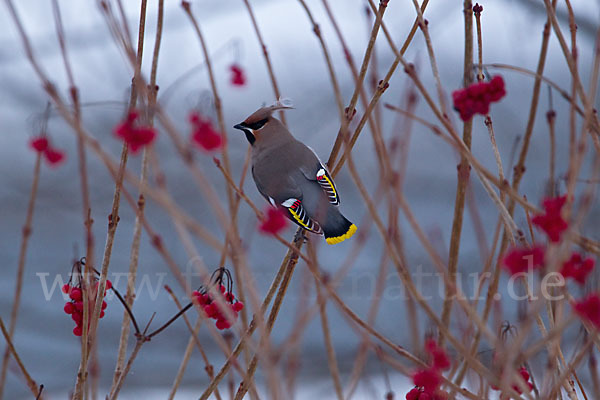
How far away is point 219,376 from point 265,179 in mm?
669

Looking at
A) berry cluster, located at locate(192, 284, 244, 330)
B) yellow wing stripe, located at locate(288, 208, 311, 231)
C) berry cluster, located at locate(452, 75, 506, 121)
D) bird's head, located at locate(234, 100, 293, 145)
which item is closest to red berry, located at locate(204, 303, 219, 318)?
berry cluster, located at locate(192, 284, 244, 330)

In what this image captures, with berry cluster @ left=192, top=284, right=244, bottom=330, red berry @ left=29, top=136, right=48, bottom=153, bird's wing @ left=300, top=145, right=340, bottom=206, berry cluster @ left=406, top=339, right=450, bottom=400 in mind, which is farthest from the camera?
bird's wing @ left=300, top=145, right=340, bottom=206

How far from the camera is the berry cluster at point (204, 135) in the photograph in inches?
33.4

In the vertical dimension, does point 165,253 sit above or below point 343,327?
below

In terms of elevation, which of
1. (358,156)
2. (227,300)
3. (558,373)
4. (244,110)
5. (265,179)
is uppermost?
(244,110)

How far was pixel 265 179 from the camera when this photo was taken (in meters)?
1.74

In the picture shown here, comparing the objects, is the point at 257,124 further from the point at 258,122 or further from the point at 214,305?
the point at 214,305

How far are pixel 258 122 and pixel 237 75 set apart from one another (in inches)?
16.2

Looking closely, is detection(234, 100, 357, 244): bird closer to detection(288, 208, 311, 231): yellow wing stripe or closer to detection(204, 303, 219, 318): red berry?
detection(288, 208, 311, 231): yellow wing stripe

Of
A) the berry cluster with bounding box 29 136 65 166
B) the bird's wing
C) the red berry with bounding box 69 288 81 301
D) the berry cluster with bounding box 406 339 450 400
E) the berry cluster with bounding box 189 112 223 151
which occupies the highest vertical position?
the bird's wing

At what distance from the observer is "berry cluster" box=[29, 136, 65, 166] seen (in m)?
1.15

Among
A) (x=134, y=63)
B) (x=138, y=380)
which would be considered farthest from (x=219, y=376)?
(x=138, y=380)

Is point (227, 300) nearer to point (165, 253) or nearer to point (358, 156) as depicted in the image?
point (165, 253)

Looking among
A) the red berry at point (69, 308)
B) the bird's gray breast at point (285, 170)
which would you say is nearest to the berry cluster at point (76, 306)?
the red berry at point (69, 308)
